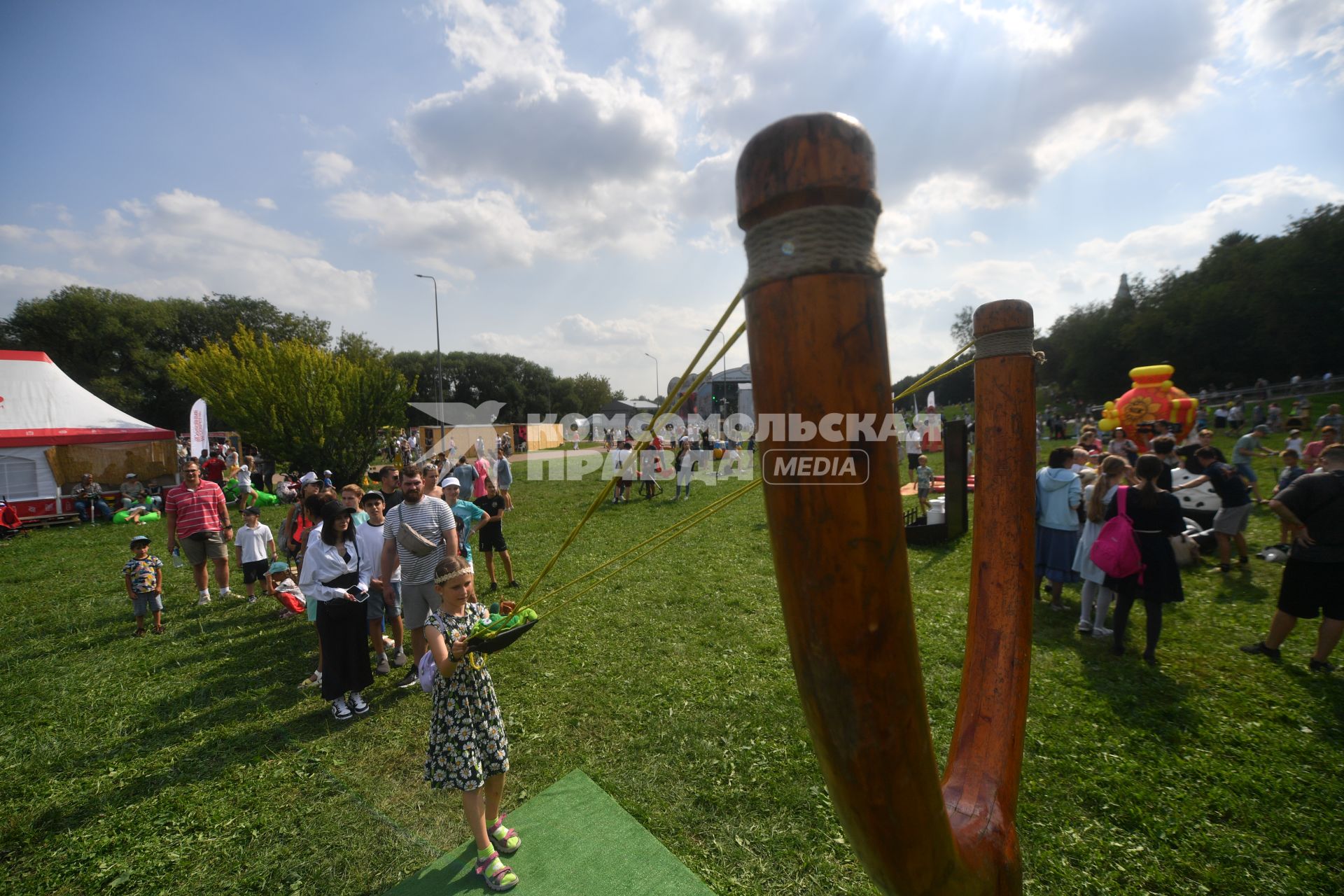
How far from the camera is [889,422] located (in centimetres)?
65

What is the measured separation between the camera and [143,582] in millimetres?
6492

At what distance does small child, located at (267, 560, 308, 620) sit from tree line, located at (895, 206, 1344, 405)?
86.3 feet

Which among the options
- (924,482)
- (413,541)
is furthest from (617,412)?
(413,541)

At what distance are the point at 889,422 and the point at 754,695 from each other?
4.69 meters

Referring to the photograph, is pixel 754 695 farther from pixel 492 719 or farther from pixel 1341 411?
pixel 1341 411

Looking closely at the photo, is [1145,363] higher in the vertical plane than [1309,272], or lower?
lower

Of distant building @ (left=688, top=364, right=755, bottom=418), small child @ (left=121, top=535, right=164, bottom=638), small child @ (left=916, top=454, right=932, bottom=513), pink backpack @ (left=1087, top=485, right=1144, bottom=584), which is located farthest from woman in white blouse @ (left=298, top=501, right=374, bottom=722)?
distant building @ (left=688, top=364, right=755, bottom=418)

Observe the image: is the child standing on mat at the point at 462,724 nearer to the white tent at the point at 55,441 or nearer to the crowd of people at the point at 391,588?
the crowd of people at the point at 391,588

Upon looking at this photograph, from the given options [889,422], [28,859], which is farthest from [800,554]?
[28,859]

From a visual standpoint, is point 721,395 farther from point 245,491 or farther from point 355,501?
point 355,501

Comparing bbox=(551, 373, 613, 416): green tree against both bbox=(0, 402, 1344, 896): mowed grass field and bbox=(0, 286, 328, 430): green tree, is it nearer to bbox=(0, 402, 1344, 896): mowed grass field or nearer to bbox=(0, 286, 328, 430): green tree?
bbox=(0, 286, 328, 430): green tree

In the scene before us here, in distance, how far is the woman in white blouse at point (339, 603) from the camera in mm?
4539

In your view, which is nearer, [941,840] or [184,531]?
[941,840]

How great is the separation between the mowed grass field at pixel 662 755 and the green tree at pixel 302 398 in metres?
11.0
